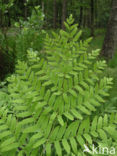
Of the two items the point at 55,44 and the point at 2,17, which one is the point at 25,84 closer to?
the point at 55,44

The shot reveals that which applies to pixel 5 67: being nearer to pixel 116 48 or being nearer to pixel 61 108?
pixel 61 108

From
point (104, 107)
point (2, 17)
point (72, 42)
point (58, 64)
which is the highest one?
point (2, 17)

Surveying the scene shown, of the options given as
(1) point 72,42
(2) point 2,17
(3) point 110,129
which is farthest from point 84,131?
(2) point 2,17

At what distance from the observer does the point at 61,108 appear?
2.27 ft

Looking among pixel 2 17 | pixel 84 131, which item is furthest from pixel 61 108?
pixel 2 17

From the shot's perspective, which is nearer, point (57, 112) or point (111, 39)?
point (57, 112)

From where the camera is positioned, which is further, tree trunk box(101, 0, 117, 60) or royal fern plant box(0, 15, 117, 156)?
tree trunk box(101, 0, 117, 60)

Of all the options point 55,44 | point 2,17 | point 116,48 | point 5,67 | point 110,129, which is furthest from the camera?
point 116,48

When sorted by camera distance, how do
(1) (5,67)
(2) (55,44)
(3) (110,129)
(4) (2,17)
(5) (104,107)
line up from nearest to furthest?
(3) (110,129) < (2) (55,44) < (5) (104,107) < (1) (5,67) < (4) (2,17)

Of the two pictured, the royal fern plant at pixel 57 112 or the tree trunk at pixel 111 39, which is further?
the tree trunk at pixel 111 39

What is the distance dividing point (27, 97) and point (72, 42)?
0.32 metres

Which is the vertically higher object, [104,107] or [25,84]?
[25,84]

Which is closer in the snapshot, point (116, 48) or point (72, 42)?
point (72, 42)

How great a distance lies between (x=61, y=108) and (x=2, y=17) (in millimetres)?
2742
